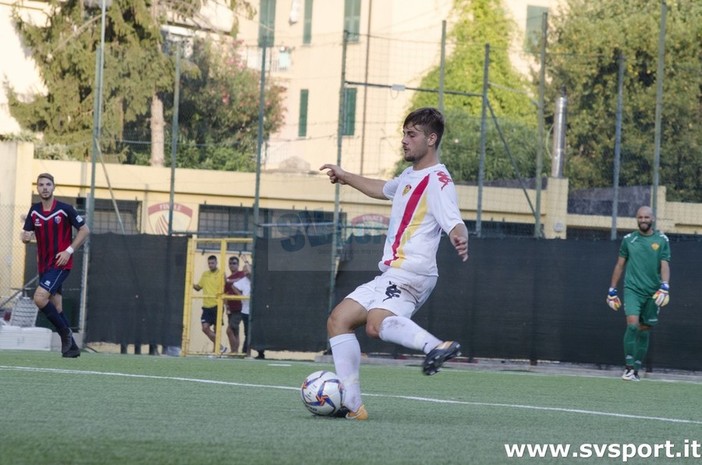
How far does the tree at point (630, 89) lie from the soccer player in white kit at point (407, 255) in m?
15.4

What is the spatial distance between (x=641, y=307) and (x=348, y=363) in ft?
28.8

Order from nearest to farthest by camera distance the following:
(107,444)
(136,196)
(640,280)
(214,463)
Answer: (214,463)
(107,444)
(640,280)
(136,196)

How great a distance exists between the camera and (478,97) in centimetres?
4438

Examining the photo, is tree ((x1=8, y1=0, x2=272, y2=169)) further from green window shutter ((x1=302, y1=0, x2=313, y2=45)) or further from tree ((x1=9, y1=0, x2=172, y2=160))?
green window shutter ((x1=302, y1=0, x2=313, y2=45))

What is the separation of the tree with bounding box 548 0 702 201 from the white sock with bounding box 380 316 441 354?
1583cm

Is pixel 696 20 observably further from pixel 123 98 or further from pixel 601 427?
pixel 601 427

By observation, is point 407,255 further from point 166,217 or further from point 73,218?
point 166,217

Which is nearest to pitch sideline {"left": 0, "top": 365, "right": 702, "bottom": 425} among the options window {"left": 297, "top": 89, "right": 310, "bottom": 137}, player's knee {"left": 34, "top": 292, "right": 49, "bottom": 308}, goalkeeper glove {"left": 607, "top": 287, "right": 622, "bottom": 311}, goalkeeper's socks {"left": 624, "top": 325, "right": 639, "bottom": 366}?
player's knee {"left": 34, "top": 292, "right": 49, "bottom": 308}

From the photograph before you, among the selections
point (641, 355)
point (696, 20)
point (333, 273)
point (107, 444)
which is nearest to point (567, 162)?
point (696, 20)

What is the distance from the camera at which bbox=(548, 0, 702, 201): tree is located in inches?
955

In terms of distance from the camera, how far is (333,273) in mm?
20203

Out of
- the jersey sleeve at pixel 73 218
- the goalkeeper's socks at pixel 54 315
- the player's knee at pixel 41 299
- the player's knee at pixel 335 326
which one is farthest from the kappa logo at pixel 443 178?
the goalkeeper's socks at pixel 54 315

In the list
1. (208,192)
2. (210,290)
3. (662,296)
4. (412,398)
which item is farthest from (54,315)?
(208,192)

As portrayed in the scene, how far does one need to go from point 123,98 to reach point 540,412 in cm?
2916
